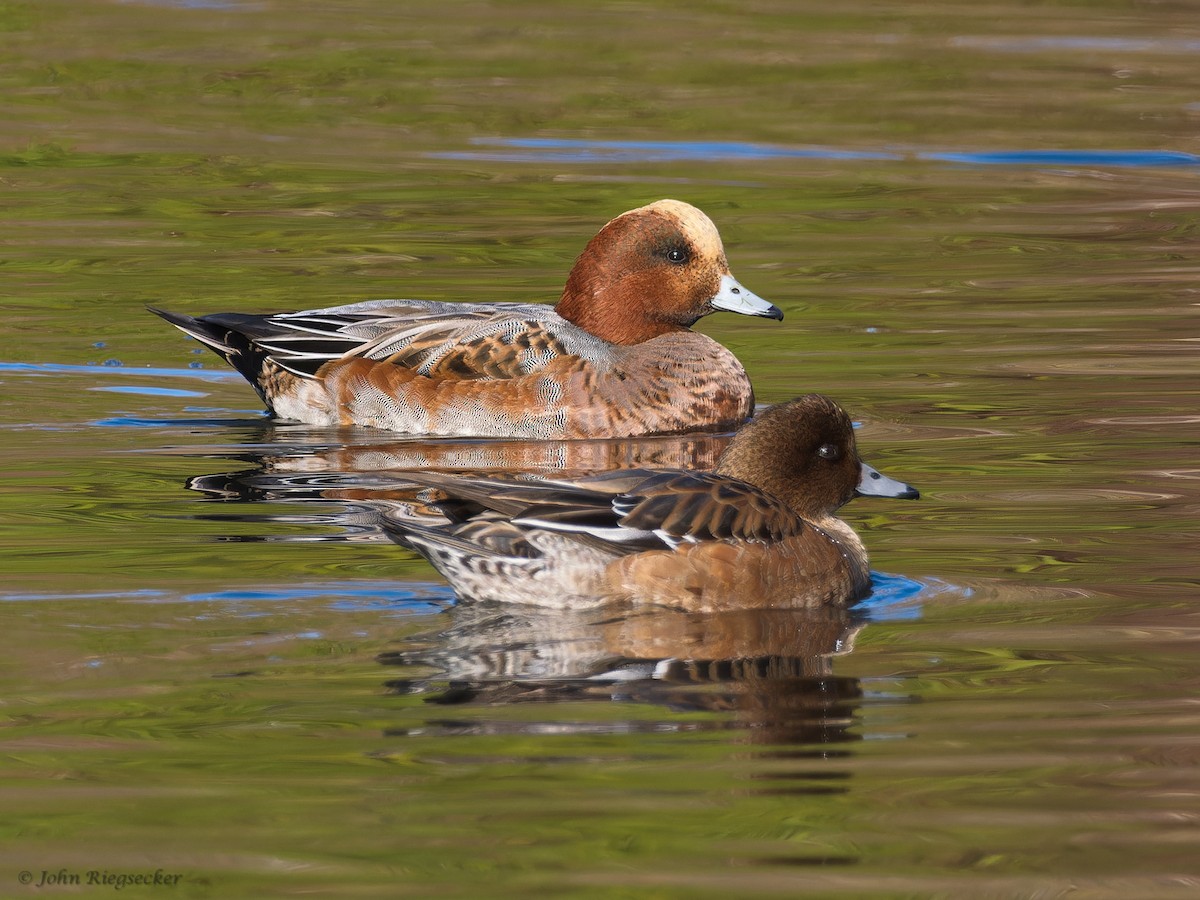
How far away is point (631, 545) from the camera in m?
6.84

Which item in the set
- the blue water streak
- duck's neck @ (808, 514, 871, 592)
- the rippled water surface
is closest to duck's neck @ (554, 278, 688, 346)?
the rippled water surface

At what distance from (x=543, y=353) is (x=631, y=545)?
325cm

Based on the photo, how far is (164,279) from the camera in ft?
42.3

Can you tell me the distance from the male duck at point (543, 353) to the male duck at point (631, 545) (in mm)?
2827

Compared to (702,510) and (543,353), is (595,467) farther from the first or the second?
(702,510)

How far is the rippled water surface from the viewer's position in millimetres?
4871

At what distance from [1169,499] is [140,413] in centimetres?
470

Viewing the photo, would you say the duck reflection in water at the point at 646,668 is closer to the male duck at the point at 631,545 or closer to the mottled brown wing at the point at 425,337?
the male duck at the point at 631,545

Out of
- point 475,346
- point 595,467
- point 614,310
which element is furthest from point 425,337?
point 595,467

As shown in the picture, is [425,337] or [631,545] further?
[425,337]

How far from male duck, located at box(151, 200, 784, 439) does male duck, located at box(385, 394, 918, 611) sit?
283 centimetres

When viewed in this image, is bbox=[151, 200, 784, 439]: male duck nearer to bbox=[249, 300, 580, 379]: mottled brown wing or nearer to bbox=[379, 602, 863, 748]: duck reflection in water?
bbox=[249, 300, 580, 379]: mottled brown wing

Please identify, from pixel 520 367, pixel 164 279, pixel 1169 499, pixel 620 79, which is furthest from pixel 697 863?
pixel 620 79

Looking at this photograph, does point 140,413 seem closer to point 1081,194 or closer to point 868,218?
point 868,218
